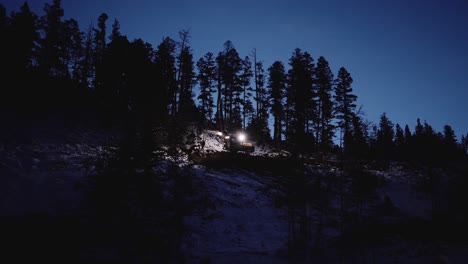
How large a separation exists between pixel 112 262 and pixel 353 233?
11.8 meters

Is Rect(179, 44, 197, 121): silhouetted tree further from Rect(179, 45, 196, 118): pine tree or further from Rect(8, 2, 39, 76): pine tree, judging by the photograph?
Rect(8, 2, 39, 76): pine tree

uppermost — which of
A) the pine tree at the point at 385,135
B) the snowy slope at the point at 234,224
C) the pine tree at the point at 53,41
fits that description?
the pine tree at the point at 53,41

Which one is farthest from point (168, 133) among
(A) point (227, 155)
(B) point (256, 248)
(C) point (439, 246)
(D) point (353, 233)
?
(C) point (439, 246)

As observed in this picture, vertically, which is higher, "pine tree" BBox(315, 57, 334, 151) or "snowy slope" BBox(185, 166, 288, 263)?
"pine tree" BBox(315, 57, 334, 151)

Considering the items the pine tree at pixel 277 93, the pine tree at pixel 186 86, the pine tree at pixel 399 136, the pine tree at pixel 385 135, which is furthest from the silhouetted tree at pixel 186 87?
the pine tree at pixel 399 136

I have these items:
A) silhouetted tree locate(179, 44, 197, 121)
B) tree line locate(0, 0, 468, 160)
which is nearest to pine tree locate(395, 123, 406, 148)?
tree line locate(0, 0, 468, 160)

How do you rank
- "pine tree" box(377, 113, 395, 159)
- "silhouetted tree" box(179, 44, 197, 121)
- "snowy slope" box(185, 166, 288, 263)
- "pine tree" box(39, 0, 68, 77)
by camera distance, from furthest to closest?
"pine tree" box(377, 113, 395, 159), "silhouetted tree" box(179, 44, 197, 121), "pine tree" box(39, 0, 68, 77), "snowy slope" box(185, 166, 288, 263)

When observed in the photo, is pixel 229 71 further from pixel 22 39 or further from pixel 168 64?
pixel 22 39

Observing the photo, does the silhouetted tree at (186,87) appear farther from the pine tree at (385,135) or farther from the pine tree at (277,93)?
the pine tree at (385,135)

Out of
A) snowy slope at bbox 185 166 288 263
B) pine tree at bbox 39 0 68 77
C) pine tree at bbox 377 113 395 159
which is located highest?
pine tree at bbox 39 0 68 77

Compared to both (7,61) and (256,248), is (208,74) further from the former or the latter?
(256,248)

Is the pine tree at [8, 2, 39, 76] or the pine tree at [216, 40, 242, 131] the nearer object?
the pine tree at [8, 2, 39, 76]

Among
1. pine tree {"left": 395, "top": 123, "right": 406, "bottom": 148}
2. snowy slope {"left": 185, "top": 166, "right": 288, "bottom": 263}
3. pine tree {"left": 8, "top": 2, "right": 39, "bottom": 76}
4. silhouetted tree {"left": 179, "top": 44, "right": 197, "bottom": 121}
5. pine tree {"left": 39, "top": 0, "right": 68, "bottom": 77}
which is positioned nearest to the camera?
snowy slope {"left": 185, "top": 166, "right": 288, "bottom": 263}

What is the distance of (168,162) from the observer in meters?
19.5
